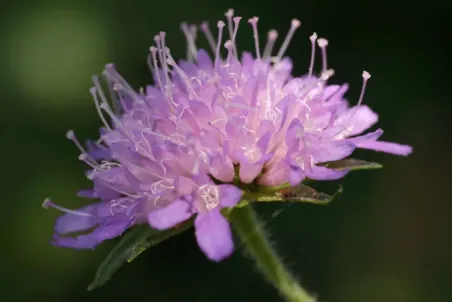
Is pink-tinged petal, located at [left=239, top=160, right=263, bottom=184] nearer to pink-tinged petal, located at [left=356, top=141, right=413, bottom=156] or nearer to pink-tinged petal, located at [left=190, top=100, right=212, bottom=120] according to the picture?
pink-tinged petal, located at [left=190, top=100, right=212, bottom=120]

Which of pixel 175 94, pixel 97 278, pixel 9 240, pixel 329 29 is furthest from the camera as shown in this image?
pixel 329 29

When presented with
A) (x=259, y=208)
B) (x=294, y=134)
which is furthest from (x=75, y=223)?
(x=259, y=208)

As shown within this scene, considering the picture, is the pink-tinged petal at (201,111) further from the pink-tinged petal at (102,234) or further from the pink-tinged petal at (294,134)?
the pink-tinged petal at (102,234)

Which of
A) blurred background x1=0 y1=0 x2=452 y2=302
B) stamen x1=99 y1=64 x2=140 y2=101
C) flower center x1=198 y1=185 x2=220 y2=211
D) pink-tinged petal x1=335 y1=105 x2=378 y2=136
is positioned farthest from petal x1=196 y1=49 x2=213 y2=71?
blurred background x1=0 y1=0 x2=452 y2=302

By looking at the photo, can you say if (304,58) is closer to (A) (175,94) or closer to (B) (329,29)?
(B) (329,29)

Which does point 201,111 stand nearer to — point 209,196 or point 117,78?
point 209,196

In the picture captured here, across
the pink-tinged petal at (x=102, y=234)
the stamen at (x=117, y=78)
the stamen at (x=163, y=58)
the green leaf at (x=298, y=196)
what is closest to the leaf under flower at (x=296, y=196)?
the green leaf at (x=298, y=196)

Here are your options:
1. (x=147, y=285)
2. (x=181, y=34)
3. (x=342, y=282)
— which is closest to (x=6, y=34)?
(x=181, y=34)
